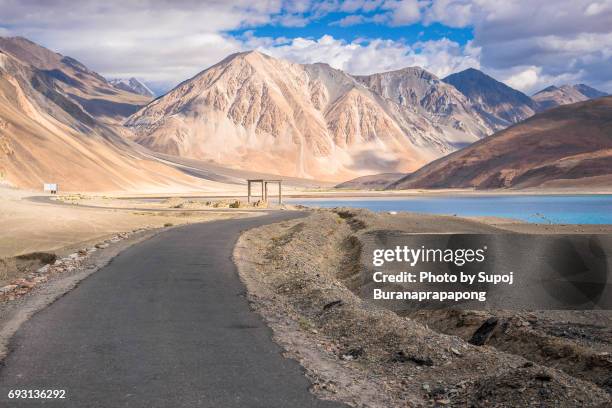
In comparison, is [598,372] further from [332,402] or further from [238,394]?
[238,394]

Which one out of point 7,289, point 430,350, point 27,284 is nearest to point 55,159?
point 27,284

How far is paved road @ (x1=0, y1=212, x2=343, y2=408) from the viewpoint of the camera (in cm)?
721

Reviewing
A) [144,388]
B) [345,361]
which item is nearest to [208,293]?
[345,361]

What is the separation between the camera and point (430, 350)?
9.39 metres

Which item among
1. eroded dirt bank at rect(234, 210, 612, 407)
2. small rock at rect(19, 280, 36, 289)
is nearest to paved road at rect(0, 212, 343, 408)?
eroded dirt bank at rect(234, 210, 612, 407)

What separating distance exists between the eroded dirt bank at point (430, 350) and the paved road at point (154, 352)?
0.52 metres

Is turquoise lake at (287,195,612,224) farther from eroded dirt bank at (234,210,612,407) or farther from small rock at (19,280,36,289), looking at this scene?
small rock at (19,280,36,289)

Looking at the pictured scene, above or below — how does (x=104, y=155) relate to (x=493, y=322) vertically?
above

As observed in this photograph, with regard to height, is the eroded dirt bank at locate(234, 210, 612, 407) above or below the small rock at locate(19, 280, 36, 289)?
below

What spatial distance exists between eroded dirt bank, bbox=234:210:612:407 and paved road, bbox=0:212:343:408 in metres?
0.52

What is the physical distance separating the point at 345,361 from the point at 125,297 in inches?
239

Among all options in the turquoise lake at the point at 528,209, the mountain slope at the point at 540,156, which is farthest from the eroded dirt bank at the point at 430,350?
the mountain slope at the point at 540,156

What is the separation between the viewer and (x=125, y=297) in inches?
534

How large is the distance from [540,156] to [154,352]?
16740 cm
